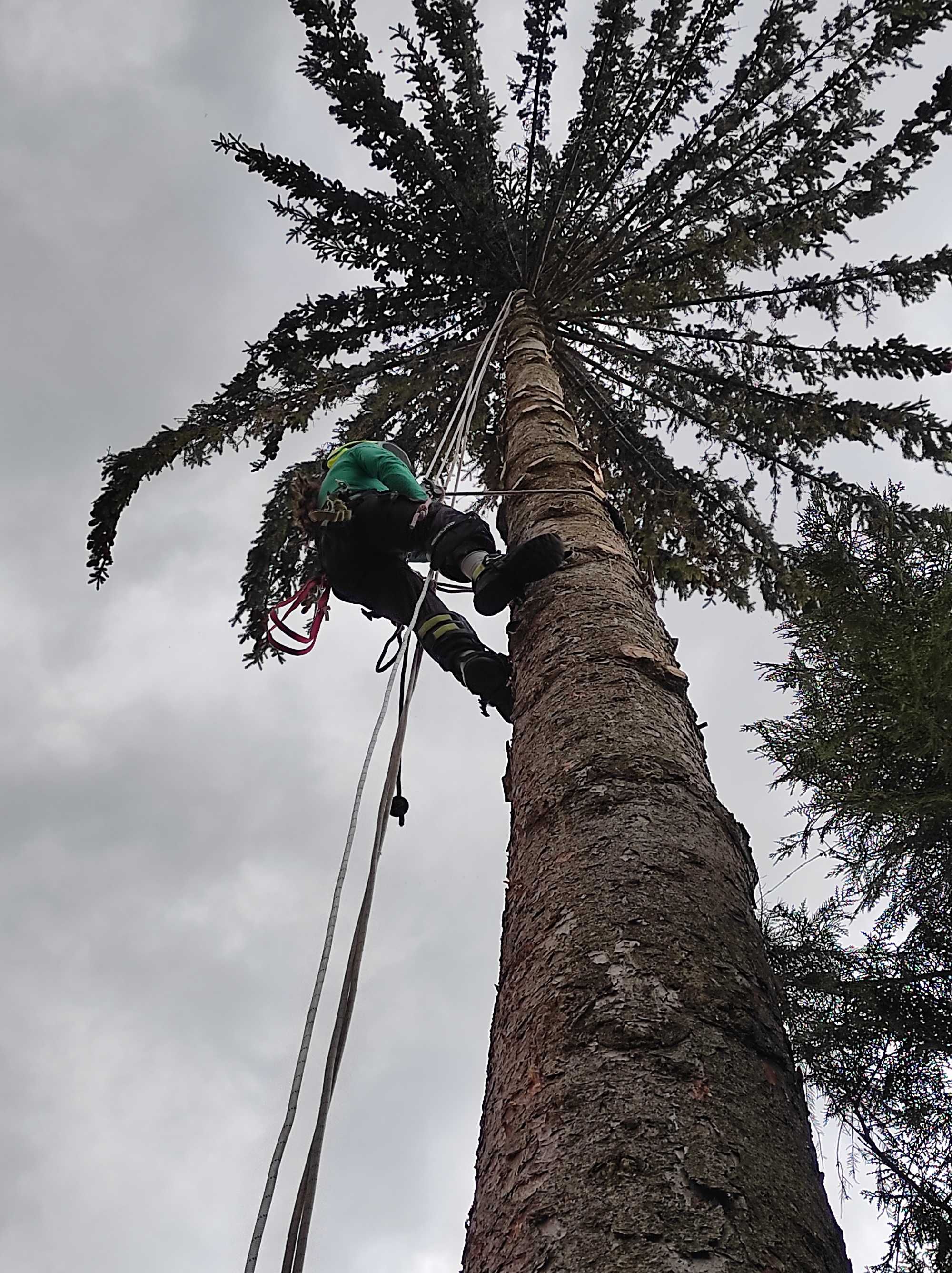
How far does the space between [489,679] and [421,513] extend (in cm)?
67

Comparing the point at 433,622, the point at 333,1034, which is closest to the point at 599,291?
the point at 433,622

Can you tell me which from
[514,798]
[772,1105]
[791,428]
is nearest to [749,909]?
[772,1105]

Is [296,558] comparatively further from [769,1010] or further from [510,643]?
[769,1010]

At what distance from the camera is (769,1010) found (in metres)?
1.44

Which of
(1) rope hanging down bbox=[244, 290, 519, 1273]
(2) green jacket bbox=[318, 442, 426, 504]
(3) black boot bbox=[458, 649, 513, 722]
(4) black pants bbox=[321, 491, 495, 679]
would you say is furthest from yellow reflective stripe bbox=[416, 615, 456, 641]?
(1) rope hanging down bbox=[244, 290, 519, 1273]

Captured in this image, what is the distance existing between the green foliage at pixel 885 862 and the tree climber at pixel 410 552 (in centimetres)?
99

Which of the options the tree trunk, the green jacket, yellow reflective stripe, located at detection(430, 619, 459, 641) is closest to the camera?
the tree trunk

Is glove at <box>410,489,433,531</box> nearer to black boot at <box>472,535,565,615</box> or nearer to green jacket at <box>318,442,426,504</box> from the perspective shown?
green jacket at <box>318,442,426,504</box>

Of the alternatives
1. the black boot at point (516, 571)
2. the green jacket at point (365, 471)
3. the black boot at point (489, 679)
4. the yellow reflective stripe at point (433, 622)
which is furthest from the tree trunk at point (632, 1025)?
the green jacket at point (365, 471)

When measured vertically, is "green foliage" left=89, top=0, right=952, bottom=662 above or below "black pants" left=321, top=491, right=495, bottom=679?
above

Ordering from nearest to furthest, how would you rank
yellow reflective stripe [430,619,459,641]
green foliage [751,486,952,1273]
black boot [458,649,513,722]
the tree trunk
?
the tree trunk < green foliage [751,486,952,1273] < black boot [458,649,513,722] < yellow reflective stripe [430,619,459,641]

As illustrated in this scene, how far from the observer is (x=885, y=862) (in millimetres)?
3020

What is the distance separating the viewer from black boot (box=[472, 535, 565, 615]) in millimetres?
2824

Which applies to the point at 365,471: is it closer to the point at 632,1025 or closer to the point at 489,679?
the point at 489,679
